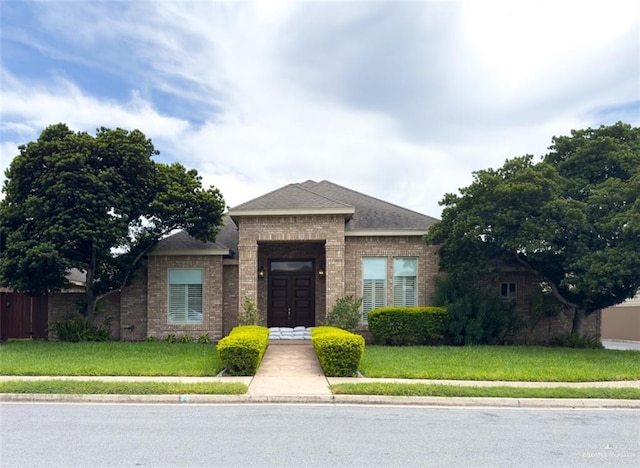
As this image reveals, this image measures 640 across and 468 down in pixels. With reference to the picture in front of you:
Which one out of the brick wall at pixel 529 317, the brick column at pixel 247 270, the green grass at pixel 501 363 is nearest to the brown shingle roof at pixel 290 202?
the brick column at pixel 247 270

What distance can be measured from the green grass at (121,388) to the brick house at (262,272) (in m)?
7.73

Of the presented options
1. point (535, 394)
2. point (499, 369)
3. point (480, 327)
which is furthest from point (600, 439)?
point (480, 327)

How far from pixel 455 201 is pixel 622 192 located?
14.9 ft

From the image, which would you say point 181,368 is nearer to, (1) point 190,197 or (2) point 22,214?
(1) point 190,197

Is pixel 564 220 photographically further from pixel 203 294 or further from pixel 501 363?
pixel 203 294

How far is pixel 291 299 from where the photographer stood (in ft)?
64.5

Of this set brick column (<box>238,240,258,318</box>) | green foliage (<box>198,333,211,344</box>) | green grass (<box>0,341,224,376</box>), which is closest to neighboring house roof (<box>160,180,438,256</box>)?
brick column (<box>238,240,258,318</box>)

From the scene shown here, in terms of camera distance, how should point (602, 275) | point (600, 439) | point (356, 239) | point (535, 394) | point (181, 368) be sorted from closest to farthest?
point (600, 439) < point (535, 394) < point (181, 368) < point (602, 275) < point (356, 239)

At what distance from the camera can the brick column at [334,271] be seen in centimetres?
1756

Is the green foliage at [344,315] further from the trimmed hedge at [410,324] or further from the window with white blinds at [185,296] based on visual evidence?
the window with white blinds at [185,296]

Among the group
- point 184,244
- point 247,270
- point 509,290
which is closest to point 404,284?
point 509,290

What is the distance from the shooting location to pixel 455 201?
16469 millimetres

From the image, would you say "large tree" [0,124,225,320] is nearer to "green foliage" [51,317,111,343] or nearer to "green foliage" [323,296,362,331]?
"green foliage" [51,317,111,343]

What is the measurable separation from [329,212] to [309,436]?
1108cm
